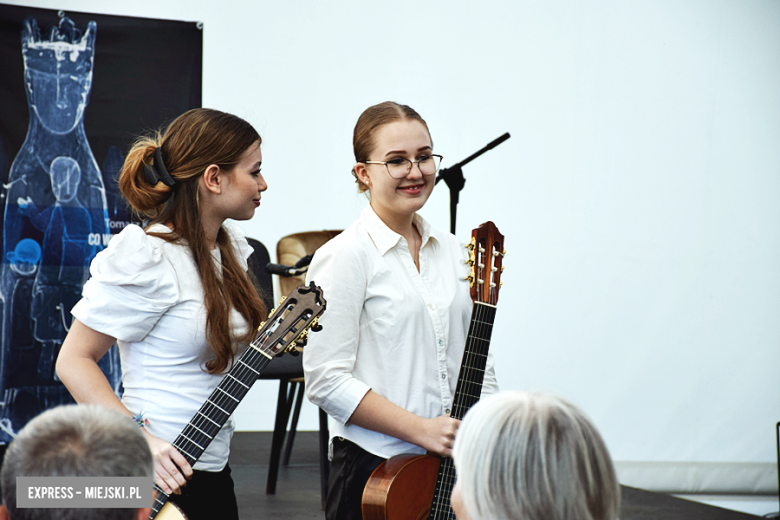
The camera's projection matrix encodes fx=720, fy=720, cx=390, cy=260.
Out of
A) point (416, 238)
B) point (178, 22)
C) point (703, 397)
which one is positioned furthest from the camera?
point (703, 397)

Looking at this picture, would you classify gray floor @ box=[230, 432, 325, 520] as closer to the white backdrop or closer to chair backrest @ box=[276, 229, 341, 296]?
the white backdrop

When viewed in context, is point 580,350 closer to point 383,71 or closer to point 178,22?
point 383,71

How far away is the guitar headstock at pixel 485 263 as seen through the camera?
162cm

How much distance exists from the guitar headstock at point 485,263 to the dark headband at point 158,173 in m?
0.67

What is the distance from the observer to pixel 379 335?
5.16 feet

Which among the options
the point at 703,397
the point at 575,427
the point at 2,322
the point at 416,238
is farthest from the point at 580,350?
the point at 575,427

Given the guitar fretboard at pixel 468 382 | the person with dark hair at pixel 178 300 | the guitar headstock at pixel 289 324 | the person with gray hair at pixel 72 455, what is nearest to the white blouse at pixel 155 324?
the person with dark hair at pixel 178 300

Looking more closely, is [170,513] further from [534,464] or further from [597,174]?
[597,174]

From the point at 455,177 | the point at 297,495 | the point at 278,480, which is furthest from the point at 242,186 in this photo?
the point at 278,480

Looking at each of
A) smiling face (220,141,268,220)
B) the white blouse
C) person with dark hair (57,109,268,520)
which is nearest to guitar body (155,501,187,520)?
person with dark hair (57,109,268,520)

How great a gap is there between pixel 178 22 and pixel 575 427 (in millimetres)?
3576

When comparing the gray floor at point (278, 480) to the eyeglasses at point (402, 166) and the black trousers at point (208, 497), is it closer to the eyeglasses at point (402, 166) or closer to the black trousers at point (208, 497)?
the black trousers at point (208, 497)

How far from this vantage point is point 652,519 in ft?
10.5

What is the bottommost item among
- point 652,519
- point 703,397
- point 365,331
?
point 652,519
